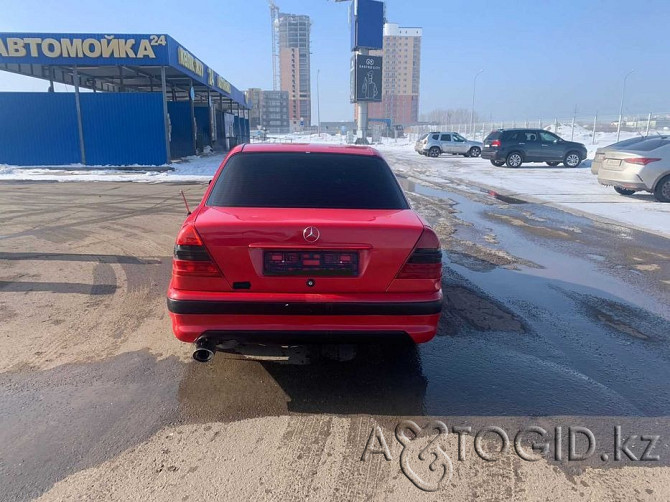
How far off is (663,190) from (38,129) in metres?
23.8

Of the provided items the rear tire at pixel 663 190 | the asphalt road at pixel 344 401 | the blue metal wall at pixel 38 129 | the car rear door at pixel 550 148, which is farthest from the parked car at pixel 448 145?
the asphalt road at pixel 344 401

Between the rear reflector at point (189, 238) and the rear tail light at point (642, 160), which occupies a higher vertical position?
the rear tail light at point (642, 160)

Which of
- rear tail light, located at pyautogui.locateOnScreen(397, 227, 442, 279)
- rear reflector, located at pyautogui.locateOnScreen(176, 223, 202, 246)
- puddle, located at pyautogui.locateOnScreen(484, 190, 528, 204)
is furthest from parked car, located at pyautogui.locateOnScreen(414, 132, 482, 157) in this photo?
rear reflector, located at pyautogui.locateOnScreen(176, 223, 202, 246)

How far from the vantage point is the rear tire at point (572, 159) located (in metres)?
24.5

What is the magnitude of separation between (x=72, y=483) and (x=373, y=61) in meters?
57.7

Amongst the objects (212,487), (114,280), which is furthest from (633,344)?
(114,280)

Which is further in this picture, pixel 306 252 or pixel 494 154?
pixel 494 154

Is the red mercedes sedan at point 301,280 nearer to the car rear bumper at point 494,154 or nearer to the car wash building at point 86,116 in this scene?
the car wash building at point 86,116

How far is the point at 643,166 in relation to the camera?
11.8 metres

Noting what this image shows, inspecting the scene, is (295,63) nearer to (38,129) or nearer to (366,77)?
(366,77)

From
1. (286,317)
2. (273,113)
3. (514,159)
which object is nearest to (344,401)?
(286,317)

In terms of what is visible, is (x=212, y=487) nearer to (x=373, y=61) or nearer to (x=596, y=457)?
(x=596, y=457)

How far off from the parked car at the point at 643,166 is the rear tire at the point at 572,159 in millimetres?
12541

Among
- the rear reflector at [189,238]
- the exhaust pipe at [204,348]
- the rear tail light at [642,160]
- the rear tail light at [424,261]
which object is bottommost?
the exhaust pipe at [204,348]
